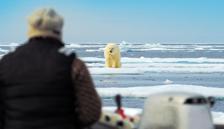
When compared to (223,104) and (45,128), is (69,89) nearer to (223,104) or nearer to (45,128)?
(45,128)

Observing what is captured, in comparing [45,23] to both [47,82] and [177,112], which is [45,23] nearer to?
[47,82]

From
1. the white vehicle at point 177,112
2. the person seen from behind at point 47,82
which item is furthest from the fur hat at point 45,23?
the white vehicle at point 177,112

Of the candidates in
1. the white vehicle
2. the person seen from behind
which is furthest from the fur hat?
the white vehicle

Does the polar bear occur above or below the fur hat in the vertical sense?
below

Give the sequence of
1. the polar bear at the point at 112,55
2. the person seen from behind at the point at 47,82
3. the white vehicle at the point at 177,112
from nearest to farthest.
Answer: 1. the person seen from behind at the point at 47,82
2. the white vehicle at the point at 177,112
3. the polar bear at the point at 112,55

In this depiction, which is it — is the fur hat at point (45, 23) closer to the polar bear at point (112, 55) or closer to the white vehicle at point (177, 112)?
the white vehicle at point (177, 112)

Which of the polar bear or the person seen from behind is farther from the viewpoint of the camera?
the polar bear

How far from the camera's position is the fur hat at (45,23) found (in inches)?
134

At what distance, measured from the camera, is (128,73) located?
2083 cm

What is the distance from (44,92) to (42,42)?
27 cm

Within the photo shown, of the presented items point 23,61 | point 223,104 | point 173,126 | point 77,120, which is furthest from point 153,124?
point 223,104

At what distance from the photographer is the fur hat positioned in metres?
3.39

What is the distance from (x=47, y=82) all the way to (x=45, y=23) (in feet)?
1.03

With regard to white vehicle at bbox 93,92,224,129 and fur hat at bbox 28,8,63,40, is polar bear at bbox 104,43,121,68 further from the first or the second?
fur hat at bbox 28,8,63,40
